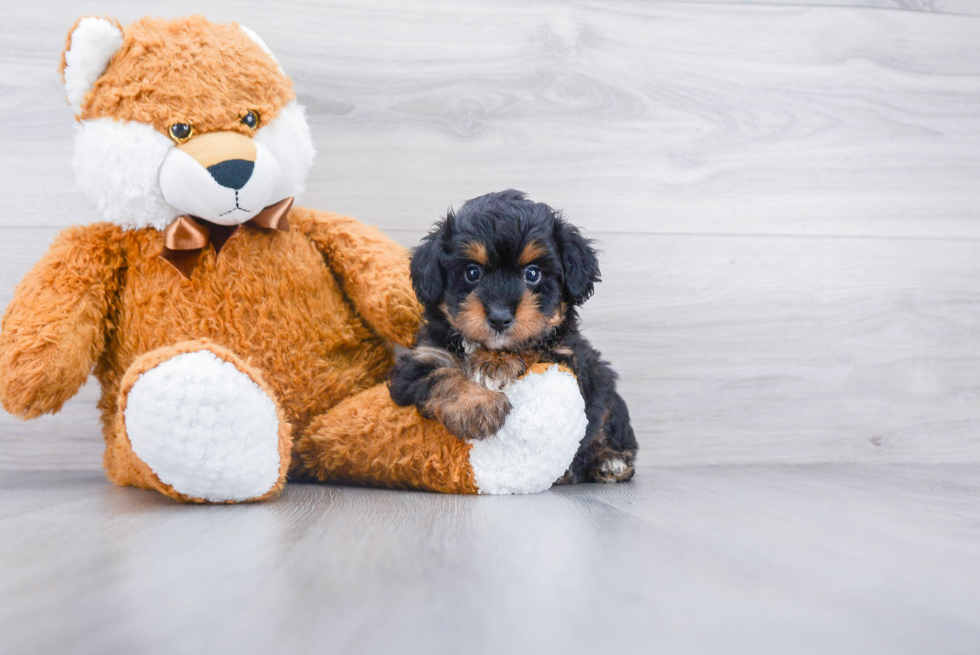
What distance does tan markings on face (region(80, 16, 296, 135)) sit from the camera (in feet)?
3.76

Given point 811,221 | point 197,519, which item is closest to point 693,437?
point 811,221

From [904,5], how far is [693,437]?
3.86 ft

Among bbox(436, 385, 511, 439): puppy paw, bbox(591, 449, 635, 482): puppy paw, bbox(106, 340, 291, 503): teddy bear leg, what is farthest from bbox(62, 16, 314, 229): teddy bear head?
bbox(591, 449, 635, 482): puppy paw

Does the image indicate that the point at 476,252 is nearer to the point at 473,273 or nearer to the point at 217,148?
the point at 473,273

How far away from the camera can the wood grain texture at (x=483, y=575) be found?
0.61m

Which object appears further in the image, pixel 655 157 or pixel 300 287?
pixel 655 157

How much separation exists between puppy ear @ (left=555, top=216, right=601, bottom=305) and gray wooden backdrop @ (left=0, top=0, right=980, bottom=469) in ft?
1.48

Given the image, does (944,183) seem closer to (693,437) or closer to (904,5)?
(904,5)

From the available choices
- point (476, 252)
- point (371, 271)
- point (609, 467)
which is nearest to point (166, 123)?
point (371, 271)

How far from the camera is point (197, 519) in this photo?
96 cm

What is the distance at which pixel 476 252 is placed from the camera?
1.10 metres

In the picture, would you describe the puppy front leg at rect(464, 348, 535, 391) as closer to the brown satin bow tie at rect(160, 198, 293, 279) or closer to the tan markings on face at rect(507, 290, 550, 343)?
the tan markings on face at rect(507, 290, 550, 343)

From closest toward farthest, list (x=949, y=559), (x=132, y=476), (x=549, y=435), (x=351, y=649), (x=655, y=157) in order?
1. (x=351, y=649)
2. (x=949, y=559)
3. (x=549, y=435)
4. (x=132, y=476)
5. (x=655, y=157)

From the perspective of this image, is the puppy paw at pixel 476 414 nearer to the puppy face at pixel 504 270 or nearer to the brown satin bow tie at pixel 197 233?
the puppy face at pixel 504 270
